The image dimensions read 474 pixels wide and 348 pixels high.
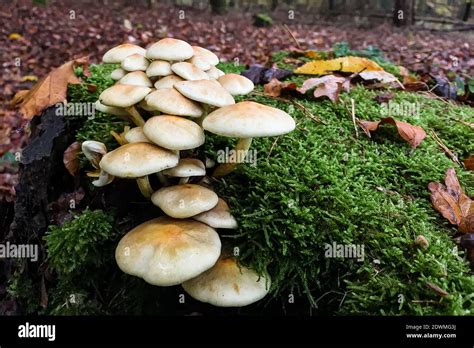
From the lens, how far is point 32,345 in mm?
1680

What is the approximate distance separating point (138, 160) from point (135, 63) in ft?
2.52

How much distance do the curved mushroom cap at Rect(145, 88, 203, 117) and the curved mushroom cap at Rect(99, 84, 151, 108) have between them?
6 cm

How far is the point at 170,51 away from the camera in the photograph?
85.8 inches

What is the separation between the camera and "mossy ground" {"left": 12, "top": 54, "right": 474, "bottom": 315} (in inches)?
69.4

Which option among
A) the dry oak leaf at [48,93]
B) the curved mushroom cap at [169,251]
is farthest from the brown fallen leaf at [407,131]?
the dry oak leaf at [48,93]

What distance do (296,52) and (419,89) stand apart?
4.80 feet

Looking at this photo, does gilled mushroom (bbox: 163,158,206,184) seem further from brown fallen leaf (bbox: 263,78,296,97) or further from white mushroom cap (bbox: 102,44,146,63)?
brown fallen leaf (bbox: 263,78,296,97)

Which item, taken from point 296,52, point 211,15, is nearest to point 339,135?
point 296,52

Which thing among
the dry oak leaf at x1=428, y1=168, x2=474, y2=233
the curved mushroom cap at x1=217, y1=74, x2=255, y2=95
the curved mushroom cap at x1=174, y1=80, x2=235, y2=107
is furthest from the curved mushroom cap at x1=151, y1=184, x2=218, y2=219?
the dry oak leaf at x1=428, y1=168, x2=474, y2=233

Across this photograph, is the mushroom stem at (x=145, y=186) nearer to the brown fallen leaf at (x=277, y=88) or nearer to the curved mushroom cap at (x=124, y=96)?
the curved mushroom cap at (x=124, y=96)

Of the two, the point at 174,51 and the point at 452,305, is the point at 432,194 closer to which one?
the point at 452,305

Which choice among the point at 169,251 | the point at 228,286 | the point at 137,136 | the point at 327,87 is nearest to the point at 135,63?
the point at 137,136

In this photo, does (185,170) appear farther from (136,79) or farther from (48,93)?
(48,93)

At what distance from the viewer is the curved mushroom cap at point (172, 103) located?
189 cm
